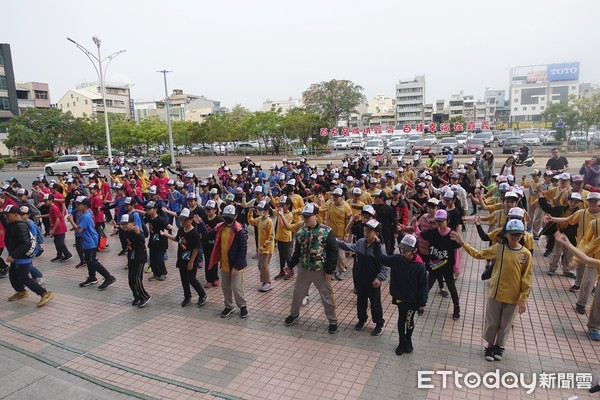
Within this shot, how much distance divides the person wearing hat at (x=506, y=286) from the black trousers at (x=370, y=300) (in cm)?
135

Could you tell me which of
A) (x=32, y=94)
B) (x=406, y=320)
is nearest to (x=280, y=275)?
(x=406, y=320)

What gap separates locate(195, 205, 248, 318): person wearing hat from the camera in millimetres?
6316

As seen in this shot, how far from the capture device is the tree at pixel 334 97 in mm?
65812

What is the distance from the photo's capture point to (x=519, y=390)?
4.60m

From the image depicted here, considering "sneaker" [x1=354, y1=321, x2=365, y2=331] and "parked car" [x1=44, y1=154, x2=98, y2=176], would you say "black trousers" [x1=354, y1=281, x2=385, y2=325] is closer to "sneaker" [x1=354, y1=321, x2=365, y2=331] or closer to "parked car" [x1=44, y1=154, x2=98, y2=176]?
"sneaker" [x1=354, y1=321, x2=365, y2=331]

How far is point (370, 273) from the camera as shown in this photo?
5660mm

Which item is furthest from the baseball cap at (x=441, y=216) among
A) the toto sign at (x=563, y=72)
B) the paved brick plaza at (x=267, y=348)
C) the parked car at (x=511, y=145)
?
the toto sign at (x=563, y=72)

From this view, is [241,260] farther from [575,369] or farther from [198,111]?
[198,111]

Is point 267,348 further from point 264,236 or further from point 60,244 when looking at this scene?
point 60,244

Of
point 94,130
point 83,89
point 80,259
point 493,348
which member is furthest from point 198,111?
point 493,348

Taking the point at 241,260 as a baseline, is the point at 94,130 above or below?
above

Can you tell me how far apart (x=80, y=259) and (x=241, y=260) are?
5548mm

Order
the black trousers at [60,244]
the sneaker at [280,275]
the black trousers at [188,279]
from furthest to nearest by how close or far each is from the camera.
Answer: the black trousers at [60,244] < the sneaker at [280,275] < the black trousers at [188,279]

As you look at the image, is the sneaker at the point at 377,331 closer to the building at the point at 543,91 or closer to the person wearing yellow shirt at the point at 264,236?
the person wearing yellow shirt at the point at 264,236
